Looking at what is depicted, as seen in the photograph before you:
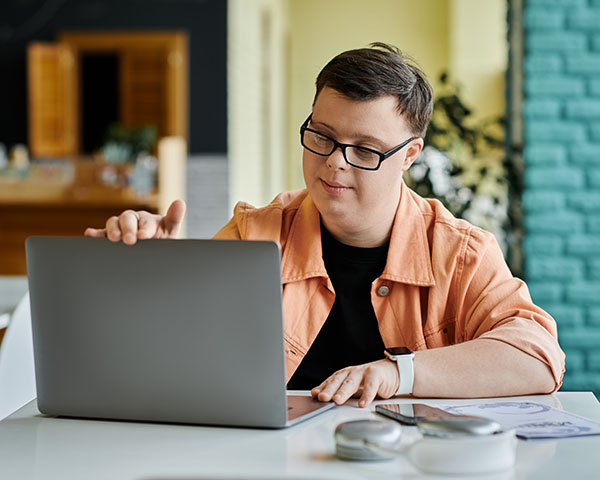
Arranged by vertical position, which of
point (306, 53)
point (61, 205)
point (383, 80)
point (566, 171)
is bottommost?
point (61, 205)

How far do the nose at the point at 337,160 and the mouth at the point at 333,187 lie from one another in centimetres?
3

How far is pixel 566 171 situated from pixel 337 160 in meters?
1.85

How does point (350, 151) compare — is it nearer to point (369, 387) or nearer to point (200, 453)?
point (369, 387)

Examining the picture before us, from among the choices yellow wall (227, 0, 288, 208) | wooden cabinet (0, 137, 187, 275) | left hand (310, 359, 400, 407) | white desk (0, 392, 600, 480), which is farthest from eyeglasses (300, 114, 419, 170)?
yellow wall (227, 0, 288, 208)

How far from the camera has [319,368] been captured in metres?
1.56

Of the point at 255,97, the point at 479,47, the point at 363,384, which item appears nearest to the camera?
the point at 363,384

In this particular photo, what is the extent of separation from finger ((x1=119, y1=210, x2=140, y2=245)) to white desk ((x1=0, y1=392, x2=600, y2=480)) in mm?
274

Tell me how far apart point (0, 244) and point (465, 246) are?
4301 millimetres

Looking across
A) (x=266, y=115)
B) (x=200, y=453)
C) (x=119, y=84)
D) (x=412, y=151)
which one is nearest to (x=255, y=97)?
(x=266, y=115)

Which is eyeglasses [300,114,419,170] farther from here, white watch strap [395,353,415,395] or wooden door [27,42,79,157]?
wooden door [27,42,79,157]

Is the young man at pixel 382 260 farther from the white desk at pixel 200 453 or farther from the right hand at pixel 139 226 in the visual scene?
the white desk at pixel 200 453

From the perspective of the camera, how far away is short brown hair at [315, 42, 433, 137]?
1451 millimetres

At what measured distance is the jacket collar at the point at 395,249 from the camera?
1520 millimetres

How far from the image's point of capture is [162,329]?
1.10 m
